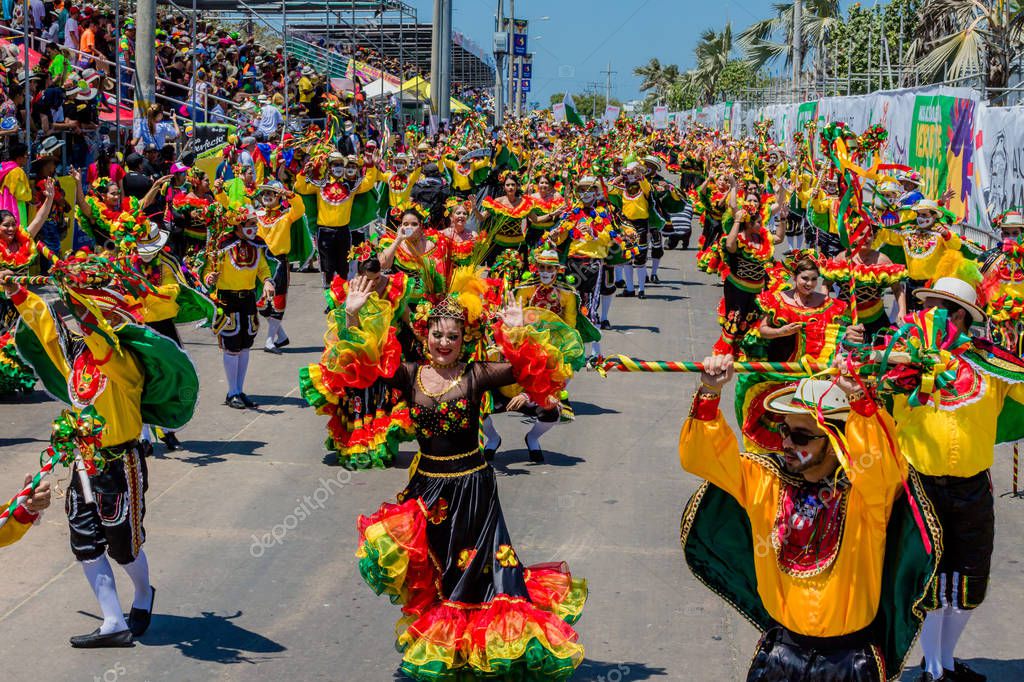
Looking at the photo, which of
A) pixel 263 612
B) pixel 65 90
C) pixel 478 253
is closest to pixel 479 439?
pixel 263 612

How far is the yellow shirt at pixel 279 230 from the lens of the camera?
52.1ft

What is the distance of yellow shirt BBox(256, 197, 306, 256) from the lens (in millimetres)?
15867

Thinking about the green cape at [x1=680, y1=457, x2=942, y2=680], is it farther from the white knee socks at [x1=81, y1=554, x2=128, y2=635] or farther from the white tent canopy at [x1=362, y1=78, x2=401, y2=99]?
the white tent canopy at [x1=362, y1=78, x2=401, y2=99]

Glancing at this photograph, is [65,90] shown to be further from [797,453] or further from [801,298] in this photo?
[797,453]

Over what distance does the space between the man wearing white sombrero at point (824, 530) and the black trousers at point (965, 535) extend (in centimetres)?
159

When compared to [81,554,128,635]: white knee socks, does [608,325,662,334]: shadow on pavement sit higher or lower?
higher

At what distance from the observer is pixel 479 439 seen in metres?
6.72

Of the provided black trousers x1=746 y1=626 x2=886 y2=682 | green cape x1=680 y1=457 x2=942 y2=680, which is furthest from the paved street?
black trousers x1=746 y1=626 x2=886 y2=682

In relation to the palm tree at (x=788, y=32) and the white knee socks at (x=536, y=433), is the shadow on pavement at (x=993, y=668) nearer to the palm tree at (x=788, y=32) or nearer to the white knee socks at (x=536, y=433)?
the white knee socks at (x=536, y=433)

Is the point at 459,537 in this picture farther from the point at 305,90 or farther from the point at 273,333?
the point at 305,90

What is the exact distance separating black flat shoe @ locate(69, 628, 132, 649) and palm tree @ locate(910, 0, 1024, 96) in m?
20.1

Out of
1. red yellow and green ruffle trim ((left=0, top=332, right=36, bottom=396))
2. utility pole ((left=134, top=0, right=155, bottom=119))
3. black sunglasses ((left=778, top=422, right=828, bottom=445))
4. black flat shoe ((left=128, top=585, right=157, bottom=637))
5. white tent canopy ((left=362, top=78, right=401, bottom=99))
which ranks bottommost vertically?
black flat shoe ((left=128, top=585, right=157, bottom=637))

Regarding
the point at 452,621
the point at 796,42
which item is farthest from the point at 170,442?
the point at 796,42

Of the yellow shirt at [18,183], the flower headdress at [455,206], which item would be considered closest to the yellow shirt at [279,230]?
the flower headdress at [455,206]
